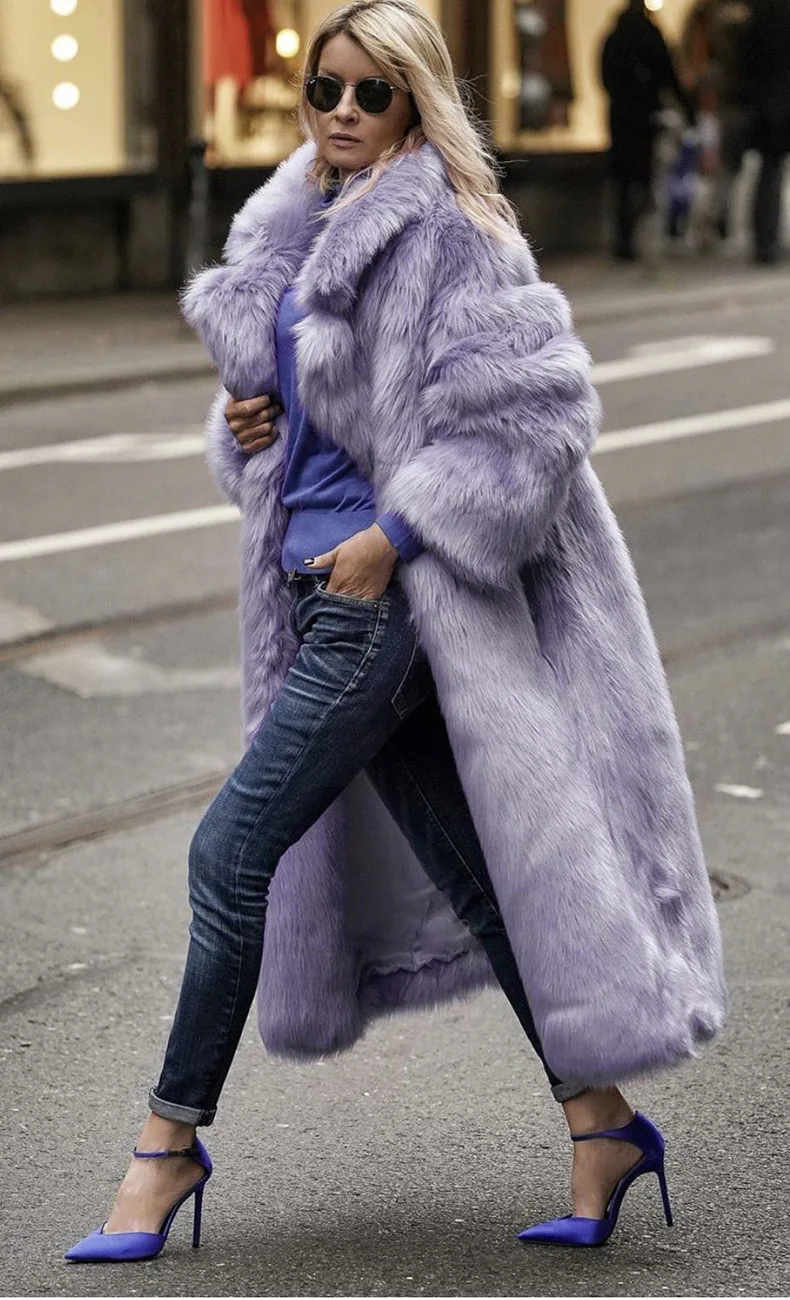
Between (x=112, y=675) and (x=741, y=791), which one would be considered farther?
(x=112, y=675)

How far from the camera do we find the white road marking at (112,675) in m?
7.23

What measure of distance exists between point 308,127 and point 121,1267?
1768mm

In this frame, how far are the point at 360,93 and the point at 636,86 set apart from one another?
16.7 m

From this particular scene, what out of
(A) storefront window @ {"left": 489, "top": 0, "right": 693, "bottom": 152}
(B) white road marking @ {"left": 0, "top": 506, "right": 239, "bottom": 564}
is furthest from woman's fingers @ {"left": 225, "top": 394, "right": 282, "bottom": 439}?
(A) storefront window @ {"left": 489, "top": 0, "right": 693, "bottom": 152}

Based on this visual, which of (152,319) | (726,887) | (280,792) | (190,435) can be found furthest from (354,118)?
(152,319)

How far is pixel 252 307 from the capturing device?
345 centimetres

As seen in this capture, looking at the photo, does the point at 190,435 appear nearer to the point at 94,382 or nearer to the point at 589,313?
the point at 94,382

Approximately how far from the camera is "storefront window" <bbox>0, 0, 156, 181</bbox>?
698 inches

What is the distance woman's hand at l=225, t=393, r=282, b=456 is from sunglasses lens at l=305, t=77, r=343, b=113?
444 mm

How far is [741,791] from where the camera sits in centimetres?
609

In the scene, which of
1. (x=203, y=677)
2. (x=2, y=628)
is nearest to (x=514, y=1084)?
(x=203, y=677)

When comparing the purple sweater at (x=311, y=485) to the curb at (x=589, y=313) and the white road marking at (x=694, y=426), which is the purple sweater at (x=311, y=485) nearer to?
the white road marking at (x=694, y=426)

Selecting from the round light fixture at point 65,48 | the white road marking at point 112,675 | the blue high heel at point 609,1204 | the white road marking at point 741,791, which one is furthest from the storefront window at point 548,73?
the blue high heel at point 609,1204

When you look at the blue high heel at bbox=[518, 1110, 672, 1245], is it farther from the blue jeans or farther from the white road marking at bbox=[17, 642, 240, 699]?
the white road marking at bbox=[17, 642, 240, 699]
